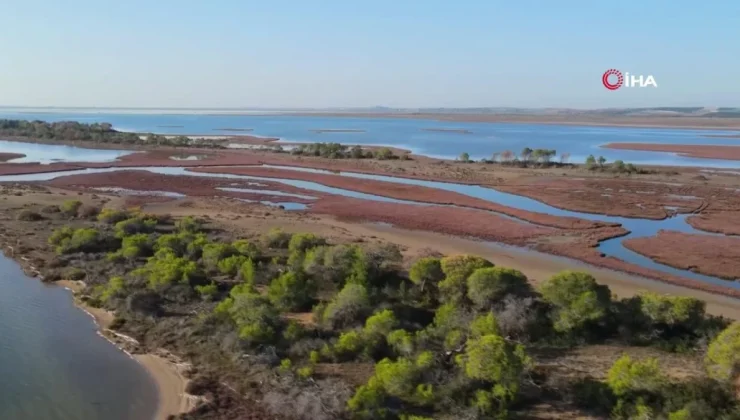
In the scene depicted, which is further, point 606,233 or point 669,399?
point 606,233

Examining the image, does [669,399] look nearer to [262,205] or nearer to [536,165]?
[262,205]

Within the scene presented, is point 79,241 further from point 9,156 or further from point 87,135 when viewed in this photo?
point 87,135

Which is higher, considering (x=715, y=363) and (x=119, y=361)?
(x=715, y=363)

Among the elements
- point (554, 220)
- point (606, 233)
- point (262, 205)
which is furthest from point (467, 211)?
point (262, 205)

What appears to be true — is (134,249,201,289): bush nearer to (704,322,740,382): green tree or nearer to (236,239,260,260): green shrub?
(236,239,260,260): green shrub

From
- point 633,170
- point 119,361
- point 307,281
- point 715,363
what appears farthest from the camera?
point 633,170

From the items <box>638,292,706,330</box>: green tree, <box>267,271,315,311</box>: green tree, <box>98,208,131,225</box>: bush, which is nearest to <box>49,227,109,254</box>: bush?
<box>98,208,131,225</box>: bush

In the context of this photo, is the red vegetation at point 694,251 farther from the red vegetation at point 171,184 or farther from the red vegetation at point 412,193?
the red vegetation at point 171,184
